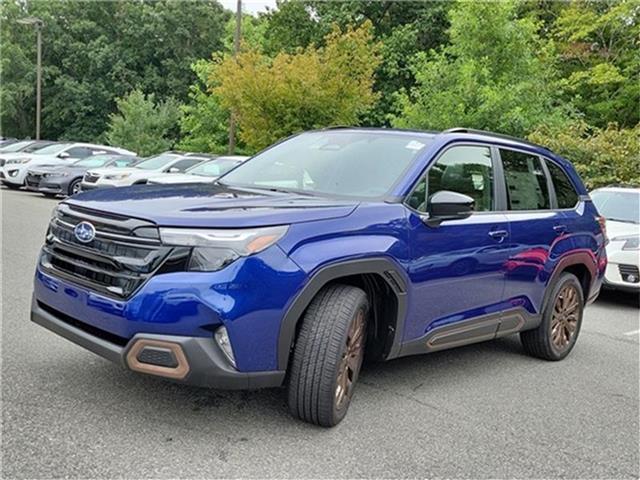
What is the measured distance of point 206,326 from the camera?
10.2 feet

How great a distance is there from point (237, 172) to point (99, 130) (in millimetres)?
45464

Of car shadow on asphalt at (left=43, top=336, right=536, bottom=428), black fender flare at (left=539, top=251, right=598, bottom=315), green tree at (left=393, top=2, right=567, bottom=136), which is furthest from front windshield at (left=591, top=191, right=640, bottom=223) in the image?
green tree at (left=393, top=2, right=567, bottom=136)

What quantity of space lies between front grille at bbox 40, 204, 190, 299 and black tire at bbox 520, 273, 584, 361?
11.1ft

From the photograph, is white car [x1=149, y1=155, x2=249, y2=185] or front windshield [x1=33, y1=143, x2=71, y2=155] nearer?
white car [x1=149, y1=155, x2=249, y2=185]

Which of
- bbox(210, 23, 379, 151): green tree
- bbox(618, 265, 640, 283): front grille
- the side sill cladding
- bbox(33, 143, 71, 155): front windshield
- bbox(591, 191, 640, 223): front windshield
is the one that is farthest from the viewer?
bbox(33, 143, 71, 155): front windshield

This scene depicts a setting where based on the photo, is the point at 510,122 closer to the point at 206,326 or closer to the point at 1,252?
the point at 1,252

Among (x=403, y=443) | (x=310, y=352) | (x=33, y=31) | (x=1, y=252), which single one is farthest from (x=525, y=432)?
(x=33, y=31)

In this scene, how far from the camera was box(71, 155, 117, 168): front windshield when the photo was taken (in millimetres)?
17409

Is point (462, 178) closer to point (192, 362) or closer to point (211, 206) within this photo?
point (211, 206)

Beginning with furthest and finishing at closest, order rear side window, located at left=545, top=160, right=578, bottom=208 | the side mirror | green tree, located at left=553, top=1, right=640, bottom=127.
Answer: green tree, located at left=553, top=1, right=640, bottom=127 → rear side window, located at left=545, top=160, right=578, bottom=208 → the side mirror

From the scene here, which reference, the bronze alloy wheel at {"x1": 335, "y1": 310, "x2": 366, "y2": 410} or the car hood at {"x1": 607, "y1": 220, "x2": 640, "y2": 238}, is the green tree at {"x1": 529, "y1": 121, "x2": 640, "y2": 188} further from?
the bronze alloy wheel at {"x1": 335, "y1": 310, "x2": 366, "y2": 410}

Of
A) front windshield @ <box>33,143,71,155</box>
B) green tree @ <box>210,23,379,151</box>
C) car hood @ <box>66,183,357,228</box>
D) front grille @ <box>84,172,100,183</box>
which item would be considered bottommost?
front grille @ <box>84,172,100,183</box>

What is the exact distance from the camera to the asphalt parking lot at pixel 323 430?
10.2 ft

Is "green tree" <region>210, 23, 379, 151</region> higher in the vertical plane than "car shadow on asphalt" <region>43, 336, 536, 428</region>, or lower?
higher
